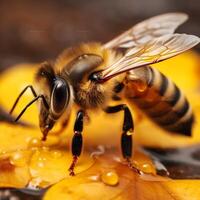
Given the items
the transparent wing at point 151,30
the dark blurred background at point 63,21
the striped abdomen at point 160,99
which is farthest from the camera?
the dark blurred background at point 63,21

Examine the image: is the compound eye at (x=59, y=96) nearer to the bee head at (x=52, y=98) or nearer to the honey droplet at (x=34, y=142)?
the bee head at (x=52, y=98)

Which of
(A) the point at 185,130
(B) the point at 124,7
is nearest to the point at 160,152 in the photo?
(A) the point at 185,130

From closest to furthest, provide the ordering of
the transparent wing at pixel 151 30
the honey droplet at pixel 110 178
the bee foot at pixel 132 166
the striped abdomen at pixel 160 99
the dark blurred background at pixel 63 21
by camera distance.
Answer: the honey droplet at pixel 110 178 → the bee foot at pixel 132 166 → the striped abdomen at pixel 160 99 → the transparent wing at pixel 151 30 → the dark blurred background at pixel 63 21

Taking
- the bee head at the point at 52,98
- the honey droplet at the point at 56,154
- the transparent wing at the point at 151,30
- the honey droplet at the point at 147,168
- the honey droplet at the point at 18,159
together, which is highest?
the transparent wing at the point at 151,30

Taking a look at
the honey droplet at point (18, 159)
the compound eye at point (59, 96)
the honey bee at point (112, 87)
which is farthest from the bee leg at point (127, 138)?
the honey droplet at point (18, 159)

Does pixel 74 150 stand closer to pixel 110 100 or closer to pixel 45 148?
pixel 45 148

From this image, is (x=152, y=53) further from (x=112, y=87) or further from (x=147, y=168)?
(x=147, y=168)

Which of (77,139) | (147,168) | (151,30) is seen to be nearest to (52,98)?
(77,139)

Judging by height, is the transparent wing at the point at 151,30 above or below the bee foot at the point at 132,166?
above
